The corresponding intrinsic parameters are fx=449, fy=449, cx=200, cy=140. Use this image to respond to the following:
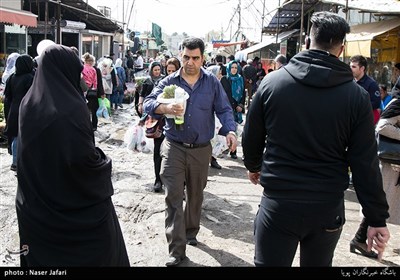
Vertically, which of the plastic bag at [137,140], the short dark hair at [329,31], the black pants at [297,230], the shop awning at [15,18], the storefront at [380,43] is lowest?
the plastic bag at [137,140]

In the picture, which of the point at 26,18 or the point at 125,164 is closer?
the point at 125,164

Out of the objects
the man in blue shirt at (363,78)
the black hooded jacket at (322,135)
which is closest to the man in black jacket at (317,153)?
the black hooded jacket at (322,135)

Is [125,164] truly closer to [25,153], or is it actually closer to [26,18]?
[25,153]

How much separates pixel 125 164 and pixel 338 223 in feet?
20.5

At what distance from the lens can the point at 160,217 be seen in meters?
5.58

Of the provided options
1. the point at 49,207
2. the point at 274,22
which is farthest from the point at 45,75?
the point at 274,22

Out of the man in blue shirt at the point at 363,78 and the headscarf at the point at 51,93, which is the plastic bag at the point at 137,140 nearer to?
the man in blue shirt at the point at 363,78

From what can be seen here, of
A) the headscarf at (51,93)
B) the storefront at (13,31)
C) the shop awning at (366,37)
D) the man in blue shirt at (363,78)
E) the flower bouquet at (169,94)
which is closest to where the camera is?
the headscarf at (51,93)

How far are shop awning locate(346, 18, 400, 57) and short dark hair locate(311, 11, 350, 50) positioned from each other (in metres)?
6.46

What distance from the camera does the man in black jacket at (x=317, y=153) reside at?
2.40m

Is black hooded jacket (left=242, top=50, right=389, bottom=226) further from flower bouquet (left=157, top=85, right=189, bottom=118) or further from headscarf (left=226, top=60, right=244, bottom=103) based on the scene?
headscarf (left=226, top=60, right=244, bottom=103)

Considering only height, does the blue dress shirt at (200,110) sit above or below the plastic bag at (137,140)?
above

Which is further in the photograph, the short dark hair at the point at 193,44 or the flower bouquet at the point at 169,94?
the short dark hair at the point at 193,44

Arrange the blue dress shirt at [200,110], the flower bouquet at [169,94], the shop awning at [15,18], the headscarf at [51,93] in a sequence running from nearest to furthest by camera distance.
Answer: the headscarf at [51,93], the flower bouquet at [169,94], the blue dress shirt at [200,110], the shop awning at [15,18]
